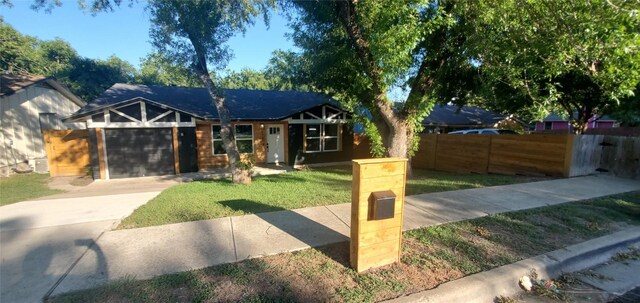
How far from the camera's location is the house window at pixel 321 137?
13.9 m

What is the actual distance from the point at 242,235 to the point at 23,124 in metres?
15.2

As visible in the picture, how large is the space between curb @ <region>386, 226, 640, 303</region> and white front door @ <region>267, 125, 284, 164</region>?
465 inches

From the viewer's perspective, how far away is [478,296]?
283cm

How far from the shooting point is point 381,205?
2973 mm

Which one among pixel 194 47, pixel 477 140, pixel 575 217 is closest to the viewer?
pixel 575 217

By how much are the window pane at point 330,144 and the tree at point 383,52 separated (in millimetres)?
4716

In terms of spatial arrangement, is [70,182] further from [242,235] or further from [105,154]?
[242,235]

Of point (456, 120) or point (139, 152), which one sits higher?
point (456, 120)

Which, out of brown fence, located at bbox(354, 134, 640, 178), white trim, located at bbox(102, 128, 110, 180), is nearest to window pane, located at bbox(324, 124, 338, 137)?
brown fence, located at bbox(354, 134, 640, 178)

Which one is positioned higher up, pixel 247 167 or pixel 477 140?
pixel 477 140

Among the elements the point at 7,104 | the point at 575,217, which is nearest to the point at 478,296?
the point at 575,217

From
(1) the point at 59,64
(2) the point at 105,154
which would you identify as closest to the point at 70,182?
(2) the point at 105,154

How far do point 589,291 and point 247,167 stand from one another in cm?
763

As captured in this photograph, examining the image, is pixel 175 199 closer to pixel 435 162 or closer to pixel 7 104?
pixel 435 162
